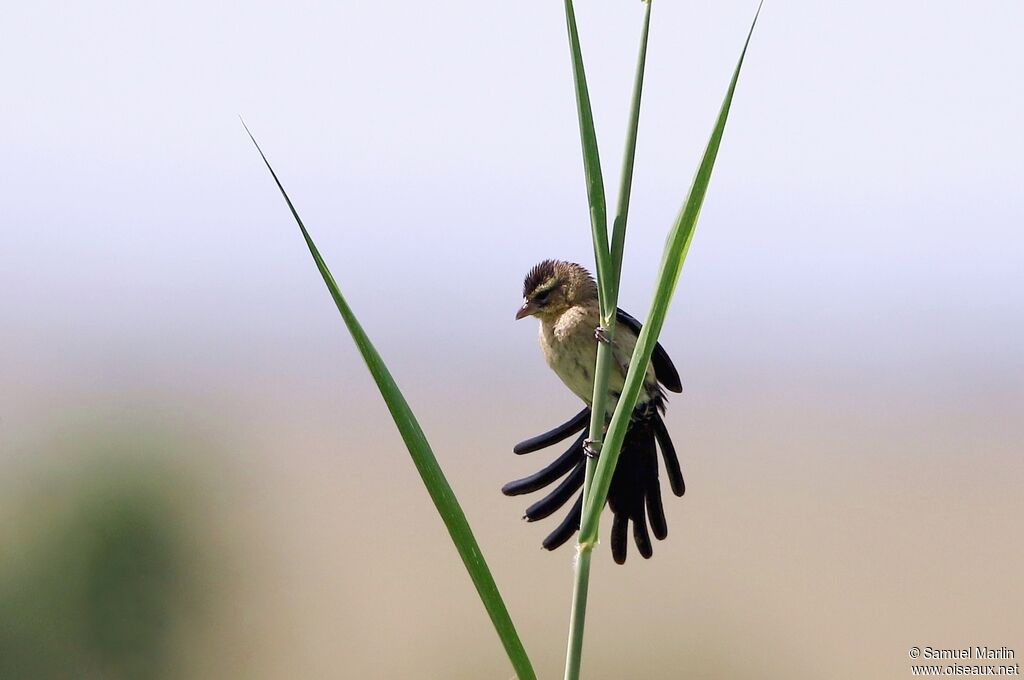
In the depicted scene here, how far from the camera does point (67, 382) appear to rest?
5962 cm

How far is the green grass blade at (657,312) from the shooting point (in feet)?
3.65

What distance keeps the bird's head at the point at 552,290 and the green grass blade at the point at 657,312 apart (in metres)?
1.92

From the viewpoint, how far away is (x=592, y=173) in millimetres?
1173

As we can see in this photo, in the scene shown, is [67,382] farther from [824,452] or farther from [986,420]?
[986,420]

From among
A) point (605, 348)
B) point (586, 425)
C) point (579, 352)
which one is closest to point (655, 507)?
point (586, 425)

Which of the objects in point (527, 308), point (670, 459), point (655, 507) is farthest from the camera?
point (527, 308)

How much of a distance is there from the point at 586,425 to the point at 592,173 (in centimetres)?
87

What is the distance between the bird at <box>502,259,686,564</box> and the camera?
1.76 m

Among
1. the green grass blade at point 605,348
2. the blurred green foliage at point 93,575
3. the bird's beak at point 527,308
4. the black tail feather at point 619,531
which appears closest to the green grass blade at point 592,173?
the green grass blade at point 605,348

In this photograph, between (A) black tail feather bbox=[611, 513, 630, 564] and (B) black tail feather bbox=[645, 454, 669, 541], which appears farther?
(B) black tail feather bbox=[645, 454, 669, 541]

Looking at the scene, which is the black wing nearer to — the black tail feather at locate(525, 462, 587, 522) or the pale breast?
the pale breast

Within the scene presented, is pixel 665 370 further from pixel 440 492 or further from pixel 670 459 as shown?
pixel 440 492

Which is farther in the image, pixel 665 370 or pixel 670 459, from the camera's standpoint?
pixel 665 370

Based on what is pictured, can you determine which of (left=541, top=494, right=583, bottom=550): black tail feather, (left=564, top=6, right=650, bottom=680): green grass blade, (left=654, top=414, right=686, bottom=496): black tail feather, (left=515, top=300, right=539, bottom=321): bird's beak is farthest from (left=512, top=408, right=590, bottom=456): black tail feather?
(left=515, top=300, right=539, bottom=321): bird's beak
